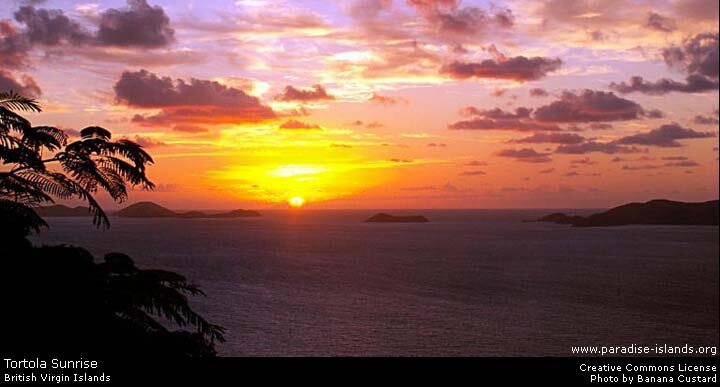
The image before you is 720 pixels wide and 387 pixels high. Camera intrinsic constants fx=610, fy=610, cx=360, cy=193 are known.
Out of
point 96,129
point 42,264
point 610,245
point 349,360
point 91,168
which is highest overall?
point 96,129

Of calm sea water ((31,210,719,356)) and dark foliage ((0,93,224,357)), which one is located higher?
dark foliage ((0,93,224,357))

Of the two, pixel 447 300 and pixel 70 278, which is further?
pixel 447 300

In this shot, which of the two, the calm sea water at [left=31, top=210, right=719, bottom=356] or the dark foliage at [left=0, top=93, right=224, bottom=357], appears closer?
the dark foliage at [left=0, top=93, right=224, bottom=357]

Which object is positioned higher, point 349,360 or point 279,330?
point 349,360

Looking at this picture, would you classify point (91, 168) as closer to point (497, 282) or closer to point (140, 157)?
point (140, 157)

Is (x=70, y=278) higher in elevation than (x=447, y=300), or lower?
higher

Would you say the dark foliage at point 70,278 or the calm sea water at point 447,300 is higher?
the dark foliage at point 70,278

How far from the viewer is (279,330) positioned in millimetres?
49938

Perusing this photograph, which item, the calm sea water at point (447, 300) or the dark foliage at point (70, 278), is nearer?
the dark foliage at point (70, 278)

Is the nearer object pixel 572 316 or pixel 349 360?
pixel 349 360

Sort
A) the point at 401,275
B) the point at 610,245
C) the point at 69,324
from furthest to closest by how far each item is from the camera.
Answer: the point at 610,245
the point at 401,275
the point at 69,324

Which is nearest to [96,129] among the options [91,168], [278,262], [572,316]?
[91,168]

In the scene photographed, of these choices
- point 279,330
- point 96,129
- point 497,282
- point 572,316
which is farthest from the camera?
point 497,282

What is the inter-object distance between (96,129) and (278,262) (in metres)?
97.0
